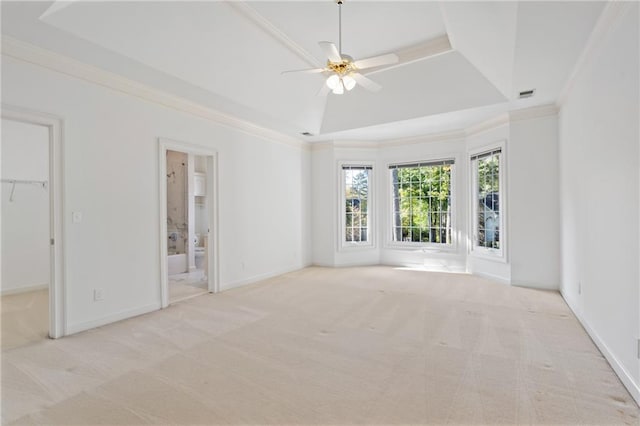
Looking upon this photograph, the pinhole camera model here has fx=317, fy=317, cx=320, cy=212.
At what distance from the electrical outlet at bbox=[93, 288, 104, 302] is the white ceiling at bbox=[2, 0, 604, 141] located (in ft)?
7.69

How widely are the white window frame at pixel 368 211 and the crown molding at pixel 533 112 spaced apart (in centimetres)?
279

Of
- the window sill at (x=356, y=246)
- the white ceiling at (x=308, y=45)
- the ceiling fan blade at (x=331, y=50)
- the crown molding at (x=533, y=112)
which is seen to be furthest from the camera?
the window sill at (x=356, y=246)

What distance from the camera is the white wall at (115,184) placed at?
314cm

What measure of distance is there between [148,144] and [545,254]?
18.7 feet

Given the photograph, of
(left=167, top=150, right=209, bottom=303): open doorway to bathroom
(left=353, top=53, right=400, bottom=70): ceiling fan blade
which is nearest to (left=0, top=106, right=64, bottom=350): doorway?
(left=167, top=150, right=209, bottom=303): open doorway to bathroom

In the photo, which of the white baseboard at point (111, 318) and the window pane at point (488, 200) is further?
the window pane at point (488, 200)

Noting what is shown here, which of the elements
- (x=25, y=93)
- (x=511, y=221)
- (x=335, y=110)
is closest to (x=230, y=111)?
(x=335, y=110)

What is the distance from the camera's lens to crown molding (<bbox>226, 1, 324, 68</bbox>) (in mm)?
3107

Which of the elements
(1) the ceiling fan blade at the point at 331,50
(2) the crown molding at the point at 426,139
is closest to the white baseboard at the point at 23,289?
(1) the ceiling fan blade at the point at 331,50

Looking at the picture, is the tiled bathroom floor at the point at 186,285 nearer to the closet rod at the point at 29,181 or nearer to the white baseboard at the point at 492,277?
the closet rod at the point at 29,181

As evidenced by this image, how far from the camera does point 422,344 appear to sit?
2.89 meters

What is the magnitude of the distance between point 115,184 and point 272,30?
8.00ft

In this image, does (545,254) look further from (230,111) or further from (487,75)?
(230,111)

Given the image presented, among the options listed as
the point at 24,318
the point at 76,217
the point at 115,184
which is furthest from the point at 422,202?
the point at 24,318
